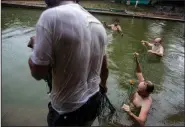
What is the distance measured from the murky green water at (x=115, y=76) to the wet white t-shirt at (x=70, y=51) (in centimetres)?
142

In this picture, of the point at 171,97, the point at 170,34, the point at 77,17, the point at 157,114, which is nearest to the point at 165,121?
the point at 157,114

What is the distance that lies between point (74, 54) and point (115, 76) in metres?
4.90

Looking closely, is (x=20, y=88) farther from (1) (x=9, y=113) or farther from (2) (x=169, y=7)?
(2) (x=169, y=7)

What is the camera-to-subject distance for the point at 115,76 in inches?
246

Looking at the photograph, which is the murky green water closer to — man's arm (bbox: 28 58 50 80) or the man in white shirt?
the man in white shirt

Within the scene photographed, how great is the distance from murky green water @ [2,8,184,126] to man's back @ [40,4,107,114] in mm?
1411

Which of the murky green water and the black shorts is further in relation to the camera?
the murky green water

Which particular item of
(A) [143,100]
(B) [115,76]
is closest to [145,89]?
(A) [143,100]

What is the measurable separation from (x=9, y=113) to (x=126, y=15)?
1232 cm

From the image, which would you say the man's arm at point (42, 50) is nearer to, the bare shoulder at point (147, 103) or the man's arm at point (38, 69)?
the man's arm at point (38, 69)

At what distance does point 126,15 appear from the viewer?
15117 mm

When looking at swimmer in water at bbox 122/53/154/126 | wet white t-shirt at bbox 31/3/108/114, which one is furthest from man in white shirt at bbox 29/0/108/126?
swimmer in water at bbox 122/53/154/126

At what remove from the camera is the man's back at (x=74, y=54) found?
1.33m

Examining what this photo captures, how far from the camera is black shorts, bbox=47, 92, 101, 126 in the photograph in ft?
5.47
